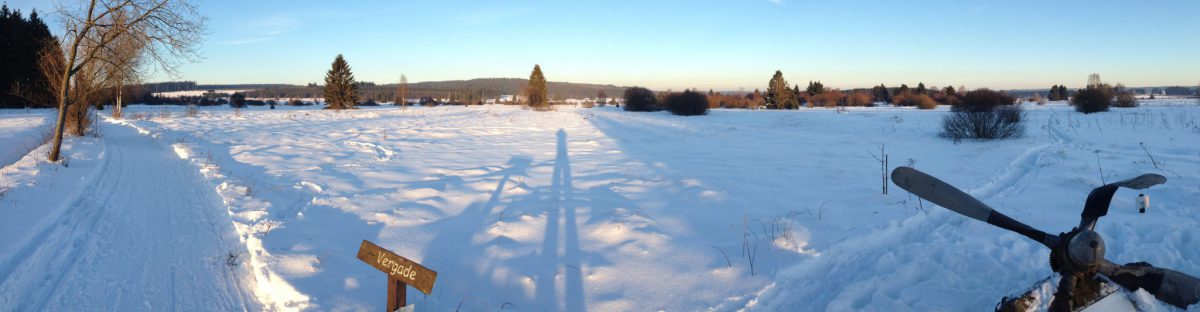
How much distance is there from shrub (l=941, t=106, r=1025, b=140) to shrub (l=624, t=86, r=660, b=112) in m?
29.9

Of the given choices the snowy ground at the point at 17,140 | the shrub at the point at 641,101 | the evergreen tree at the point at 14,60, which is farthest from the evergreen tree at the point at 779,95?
the evergreen tree at the point at 14,60

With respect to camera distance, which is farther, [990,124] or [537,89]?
[537,89]

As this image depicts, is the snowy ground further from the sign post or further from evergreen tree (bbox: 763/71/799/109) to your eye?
evergreen tree (bbox: 763/71/799/109)

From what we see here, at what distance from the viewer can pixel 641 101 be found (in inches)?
1751

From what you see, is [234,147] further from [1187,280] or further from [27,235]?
[1187,280]

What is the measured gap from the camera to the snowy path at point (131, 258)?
12.2ft

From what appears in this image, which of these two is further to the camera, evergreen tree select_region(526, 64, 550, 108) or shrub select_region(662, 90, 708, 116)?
evergreen tree select_region(526, 64, 550, 108)

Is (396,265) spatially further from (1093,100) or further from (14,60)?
(14,60)

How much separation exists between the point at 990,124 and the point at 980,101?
1.27 metres

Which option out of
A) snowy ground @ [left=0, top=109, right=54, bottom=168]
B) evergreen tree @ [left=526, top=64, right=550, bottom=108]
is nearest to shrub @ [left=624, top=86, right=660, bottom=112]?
evergreen tree @ [left=526, top=64, right=550, bottom=108]

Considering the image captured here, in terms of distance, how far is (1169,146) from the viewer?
11.2 meters

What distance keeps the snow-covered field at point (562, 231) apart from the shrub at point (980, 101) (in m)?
4.91

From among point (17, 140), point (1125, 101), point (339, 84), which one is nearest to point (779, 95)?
point (1125, 101)

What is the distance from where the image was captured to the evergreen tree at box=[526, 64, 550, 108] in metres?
61.1
